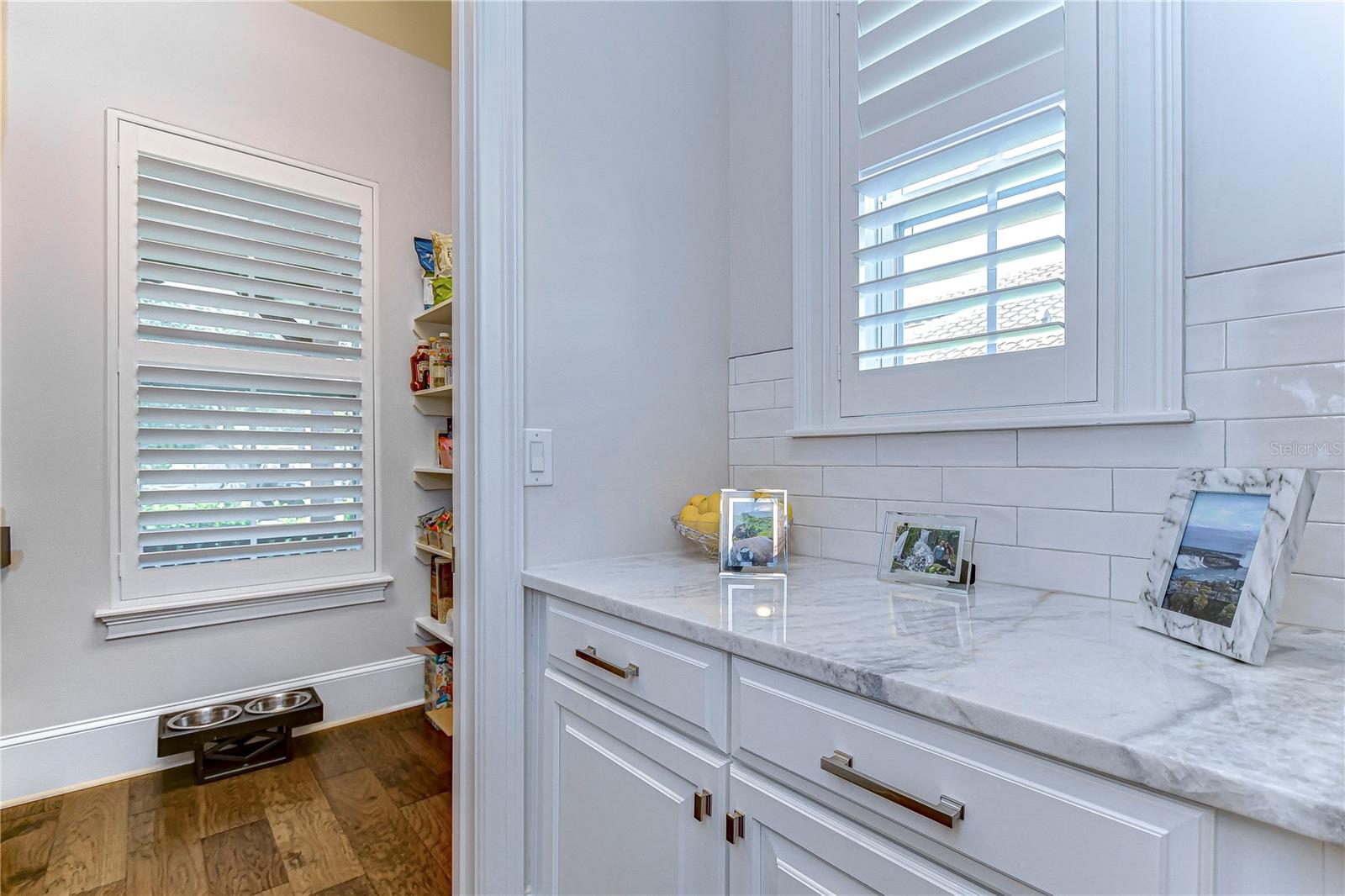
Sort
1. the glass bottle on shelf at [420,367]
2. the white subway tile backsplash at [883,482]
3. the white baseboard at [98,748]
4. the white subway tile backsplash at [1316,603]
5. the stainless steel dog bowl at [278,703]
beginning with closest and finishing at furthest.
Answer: the white subway tile backsplash at [1316,603] < the white subway tile backsplash at [883,482] < the white baseboard at [98,748] < the stainless steel dog bowl at [278,703] < the glass bottle on shelf at [420,367]

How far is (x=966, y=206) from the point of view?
1265 millimetres

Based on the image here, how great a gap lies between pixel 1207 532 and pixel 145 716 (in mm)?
3033

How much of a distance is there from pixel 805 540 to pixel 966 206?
81 cm

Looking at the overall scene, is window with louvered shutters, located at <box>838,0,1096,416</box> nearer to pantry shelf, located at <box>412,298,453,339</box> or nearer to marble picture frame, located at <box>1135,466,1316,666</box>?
marble picture frame, located at <box>1135,466,1316,666</box>

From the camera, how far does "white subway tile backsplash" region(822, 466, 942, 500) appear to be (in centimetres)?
133

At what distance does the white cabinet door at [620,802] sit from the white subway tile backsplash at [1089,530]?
0.70 metres

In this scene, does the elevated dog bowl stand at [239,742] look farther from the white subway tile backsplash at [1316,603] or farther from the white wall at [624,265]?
the white subway tile backsplash at [1316,603]

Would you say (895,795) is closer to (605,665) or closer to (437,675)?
(605,665)

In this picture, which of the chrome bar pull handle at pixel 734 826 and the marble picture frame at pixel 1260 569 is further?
the chrome bar pull handle at pixel 734 826

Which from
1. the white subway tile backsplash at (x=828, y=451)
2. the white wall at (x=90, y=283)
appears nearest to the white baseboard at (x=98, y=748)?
the white wall at (x=90, y=283)

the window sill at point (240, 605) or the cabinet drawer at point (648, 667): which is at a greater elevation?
the cabinet drawer at point (648, 667)

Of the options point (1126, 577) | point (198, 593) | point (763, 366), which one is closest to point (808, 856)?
point (1126, 577)

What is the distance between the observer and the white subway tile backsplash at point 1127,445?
98 cm

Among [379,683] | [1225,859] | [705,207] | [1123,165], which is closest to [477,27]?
[705,207]
